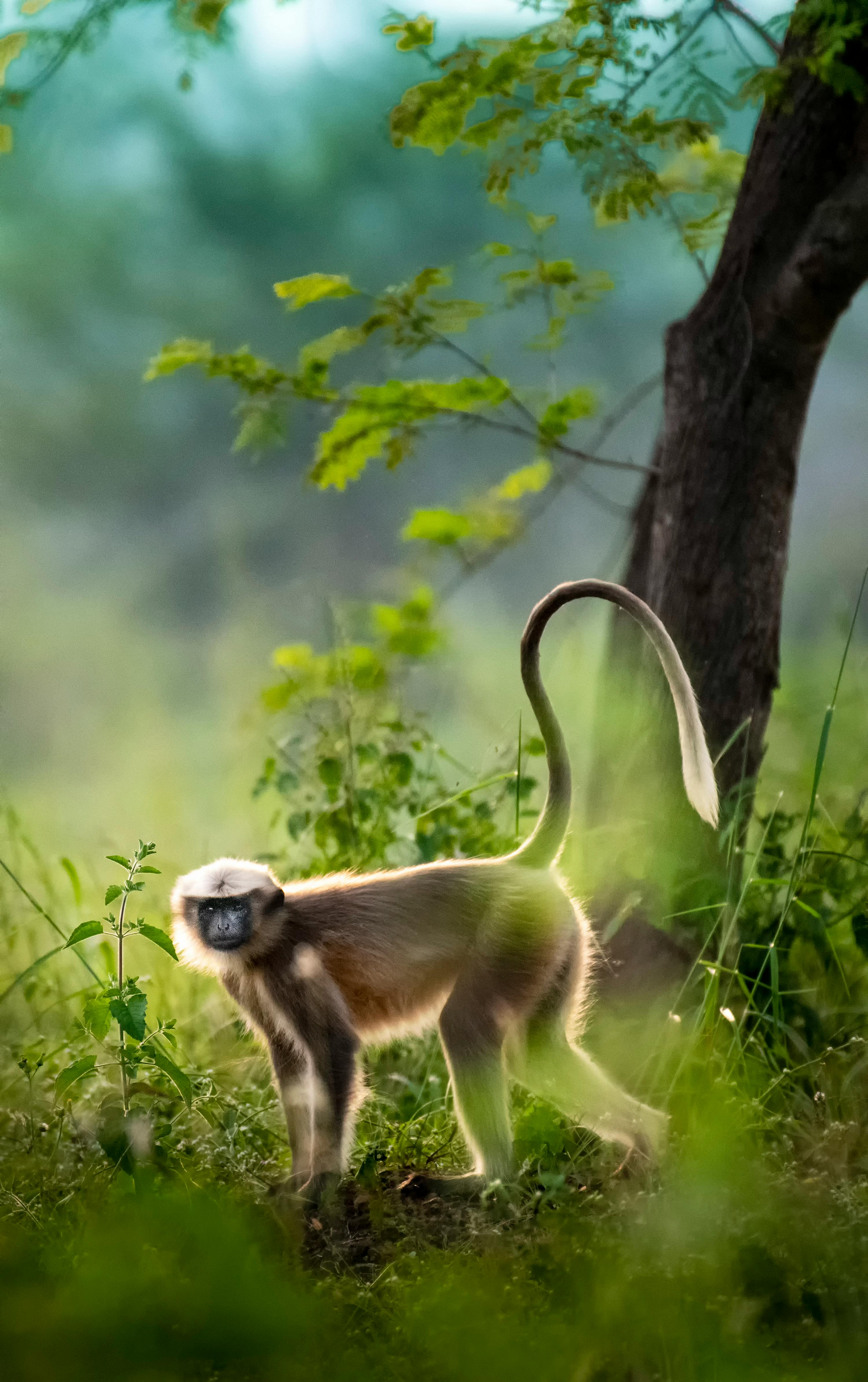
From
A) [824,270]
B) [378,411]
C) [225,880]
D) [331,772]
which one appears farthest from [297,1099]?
[824,270]

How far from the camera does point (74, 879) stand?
340 cm

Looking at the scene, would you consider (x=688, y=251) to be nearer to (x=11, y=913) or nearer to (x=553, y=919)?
(x=553, y=919)

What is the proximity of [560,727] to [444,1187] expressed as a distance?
3.21 ft

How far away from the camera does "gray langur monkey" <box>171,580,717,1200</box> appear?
2594mm

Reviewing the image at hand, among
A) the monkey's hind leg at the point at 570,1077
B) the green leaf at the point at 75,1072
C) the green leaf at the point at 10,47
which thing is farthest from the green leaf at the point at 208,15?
the green leaf at the point at 75,1072

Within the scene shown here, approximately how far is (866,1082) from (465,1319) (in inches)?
71.2

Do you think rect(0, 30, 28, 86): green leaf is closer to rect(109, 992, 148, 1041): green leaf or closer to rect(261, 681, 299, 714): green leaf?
rect(261, 681, 299, 714): green leaf

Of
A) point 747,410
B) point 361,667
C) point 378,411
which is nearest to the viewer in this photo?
point 747,410

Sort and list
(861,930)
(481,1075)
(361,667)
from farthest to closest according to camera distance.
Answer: (361,667) → (861,930) → (481,1075)

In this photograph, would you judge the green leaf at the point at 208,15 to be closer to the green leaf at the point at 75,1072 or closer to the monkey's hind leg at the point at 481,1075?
the monkey's hind leg at the point at 481,1075

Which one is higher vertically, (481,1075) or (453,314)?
(453,314)

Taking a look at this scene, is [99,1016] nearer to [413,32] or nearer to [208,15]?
[413,32]

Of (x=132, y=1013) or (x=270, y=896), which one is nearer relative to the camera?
(x=132, y=1013)

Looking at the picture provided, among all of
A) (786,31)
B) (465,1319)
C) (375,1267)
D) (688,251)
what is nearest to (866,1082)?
(375,1267)
